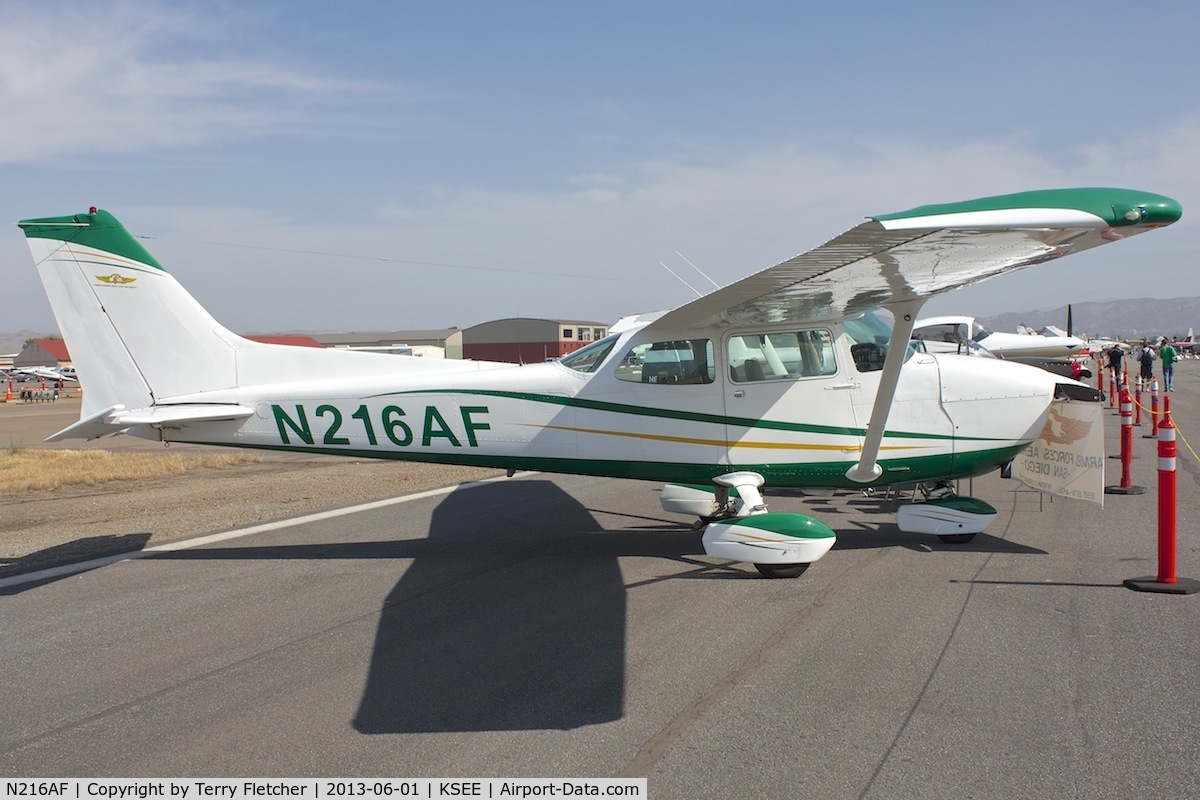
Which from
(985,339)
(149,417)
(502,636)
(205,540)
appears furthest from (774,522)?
(985,339)

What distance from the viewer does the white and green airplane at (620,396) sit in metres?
7.52

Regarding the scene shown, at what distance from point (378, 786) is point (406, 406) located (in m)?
4.50

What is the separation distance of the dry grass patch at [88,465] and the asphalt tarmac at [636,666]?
6483 mm

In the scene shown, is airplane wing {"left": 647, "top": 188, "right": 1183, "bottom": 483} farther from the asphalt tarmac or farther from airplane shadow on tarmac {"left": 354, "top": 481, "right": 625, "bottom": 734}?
airplane shadow on tarmac {"left": 354, "top": 481, "right": 625, "bottom": 734}

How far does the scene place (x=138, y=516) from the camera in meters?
10.4

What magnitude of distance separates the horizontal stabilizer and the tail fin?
0.61ft

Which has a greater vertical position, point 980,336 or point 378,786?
point 980,336

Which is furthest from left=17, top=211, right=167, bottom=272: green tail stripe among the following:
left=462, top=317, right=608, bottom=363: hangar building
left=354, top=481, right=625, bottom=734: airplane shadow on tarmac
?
left=462, top=317, right=608, bottom=363: hangar building

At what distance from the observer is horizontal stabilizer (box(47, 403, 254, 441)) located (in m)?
7.66

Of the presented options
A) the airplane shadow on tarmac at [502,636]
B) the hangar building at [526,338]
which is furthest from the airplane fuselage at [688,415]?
the hangar building at [526,338]

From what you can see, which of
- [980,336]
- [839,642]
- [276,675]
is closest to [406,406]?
[276,675]

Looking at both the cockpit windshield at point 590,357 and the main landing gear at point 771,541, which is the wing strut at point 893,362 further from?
the cockpit windshield at point 590,357

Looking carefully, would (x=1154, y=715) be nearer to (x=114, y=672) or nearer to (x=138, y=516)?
(x=114, y=672)

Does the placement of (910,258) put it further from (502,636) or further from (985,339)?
(985,339)
